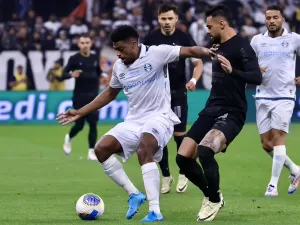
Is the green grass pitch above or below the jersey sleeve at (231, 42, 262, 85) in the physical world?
below

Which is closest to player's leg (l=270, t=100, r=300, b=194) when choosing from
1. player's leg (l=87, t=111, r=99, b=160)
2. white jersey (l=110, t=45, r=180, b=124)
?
white jersey (l=110, t=45, r=180, b=124)

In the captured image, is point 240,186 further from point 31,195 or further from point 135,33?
point 135,33

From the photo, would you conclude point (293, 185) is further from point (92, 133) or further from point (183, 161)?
point (92, 133)

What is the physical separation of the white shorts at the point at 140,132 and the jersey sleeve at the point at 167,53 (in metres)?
0.65

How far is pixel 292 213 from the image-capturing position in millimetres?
10062

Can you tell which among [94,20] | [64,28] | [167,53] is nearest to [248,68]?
[167,53]

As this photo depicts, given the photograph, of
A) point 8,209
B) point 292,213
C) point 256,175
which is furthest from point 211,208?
point 256,175

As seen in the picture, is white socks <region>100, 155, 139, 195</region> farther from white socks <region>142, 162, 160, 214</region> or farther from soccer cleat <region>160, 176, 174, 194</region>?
soccer cleat <region>160, 176, 174, 194</region>

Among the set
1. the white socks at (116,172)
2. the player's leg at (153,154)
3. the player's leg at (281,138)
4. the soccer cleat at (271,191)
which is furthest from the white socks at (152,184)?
the player's leg at (281,138)

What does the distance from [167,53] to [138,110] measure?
744mm

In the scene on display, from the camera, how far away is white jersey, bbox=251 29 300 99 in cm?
1271

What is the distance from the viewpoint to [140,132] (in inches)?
390

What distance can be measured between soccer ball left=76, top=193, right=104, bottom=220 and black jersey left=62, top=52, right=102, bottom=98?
848 centimetres

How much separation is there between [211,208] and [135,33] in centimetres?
208
